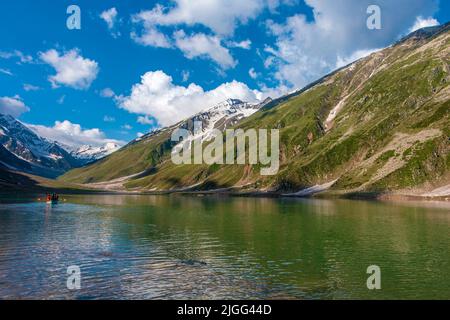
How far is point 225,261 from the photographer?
205ft

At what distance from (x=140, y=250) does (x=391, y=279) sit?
39.3 metres

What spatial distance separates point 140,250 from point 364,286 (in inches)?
1492

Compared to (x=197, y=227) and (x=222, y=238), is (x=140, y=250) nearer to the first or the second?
(x=222, y=238)

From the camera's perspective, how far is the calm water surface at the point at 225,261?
45594mm

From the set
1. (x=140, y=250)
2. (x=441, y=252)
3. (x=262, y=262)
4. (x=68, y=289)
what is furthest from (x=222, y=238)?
(x=68, y=289)

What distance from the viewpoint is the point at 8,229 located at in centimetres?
9706

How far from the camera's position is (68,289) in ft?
150

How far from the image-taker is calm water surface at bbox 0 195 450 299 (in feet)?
150
